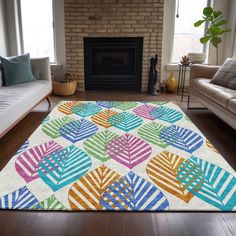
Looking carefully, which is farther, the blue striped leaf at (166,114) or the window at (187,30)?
the window at (187,30)

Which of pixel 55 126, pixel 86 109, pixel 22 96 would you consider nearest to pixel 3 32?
pixel 86 109

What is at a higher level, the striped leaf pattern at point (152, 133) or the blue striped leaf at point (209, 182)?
the striped leaf pattern at point (152, 133)

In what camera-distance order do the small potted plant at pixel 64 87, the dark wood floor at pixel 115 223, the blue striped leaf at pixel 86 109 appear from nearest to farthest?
the dark wood floor at pixel 115 223 → the blue striped leaf at pixel 86 109 → the small potted plant at pixel 64 87

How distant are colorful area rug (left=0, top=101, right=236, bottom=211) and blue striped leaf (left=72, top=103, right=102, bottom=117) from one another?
325 millimetres

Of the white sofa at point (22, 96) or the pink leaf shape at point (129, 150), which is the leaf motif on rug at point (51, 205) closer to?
the pink leaf shape at point (129, 150)

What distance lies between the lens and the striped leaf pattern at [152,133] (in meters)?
2.55

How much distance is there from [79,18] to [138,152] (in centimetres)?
335

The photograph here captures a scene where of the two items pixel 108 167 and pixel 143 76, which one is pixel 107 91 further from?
pixel 108 167

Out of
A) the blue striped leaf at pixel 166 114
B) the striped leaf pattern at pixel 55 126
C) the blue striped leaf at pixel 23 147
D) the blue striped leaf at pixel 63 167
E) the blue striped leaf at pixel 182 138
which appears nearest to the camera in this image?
the blue striped leaf at pixel 63 167

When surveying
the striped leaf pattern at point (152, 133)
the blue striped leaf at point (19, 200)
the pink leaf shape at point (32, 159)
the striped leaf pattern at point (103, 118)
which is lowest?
the blue striped leaf at point (19, 200)

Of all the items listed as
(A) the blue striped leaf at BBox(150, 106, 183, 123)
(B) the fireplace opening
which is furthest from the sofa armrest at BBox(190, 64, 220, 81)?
(B) the fireplace opening

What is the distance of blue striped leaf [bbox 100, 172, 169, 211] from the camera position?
5.21ft

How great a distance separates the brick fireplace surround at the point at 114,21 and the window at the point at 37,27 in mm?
415

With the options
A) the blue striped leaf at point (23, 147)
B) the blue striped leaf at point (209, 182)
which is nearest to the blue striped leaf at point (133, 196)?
the blue striped leaf at point (209, 182)
